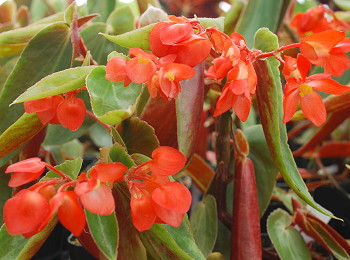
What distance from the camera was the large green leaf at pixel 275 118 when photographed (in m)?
0.34

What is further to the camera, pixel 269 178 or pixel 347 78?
pixel 347 78

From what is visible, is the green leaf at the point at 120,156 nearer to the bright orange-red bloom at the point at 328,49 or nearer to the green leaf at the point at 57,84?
the green leaf at the point at 57,84

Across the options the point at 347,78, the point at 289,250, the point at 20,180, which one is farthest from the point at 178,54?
the point at 347,78

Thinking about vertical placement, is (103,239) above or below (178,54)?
below

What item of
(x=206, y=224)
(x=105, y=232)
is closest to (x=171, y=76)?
(x=105, y=232)

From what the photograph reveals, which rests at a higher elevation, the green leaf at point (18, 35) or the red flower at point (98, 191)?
the green leaf at point (18, 35)

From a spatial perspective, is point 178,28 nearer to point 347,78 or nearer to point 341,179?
point 347,78

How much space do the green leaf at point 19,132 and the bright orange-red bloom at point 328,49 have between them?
228 mm

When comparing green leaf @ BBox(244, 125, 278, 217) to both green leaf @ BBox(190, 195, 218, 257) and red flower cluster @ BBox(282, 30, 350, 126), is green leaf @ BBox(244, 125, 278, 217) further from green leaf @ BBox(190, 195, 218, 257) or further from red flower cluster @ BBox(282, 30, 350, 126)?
red flower cluster @ BBox(282, 30, 350, 126)

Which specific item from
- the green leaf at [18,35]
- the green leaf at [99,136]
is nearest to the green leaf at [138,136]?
the green leaf at [18,35]

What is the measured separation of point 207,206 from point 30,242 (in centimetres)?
21

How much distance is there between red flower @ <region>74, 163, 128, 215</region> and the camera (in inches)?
10.0

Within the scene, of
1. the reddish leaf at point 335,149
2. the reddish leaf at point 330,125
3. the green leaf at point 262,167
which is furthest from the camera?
the reddish leaf at point 335,149

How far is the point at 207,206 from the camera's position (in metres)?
0.47
